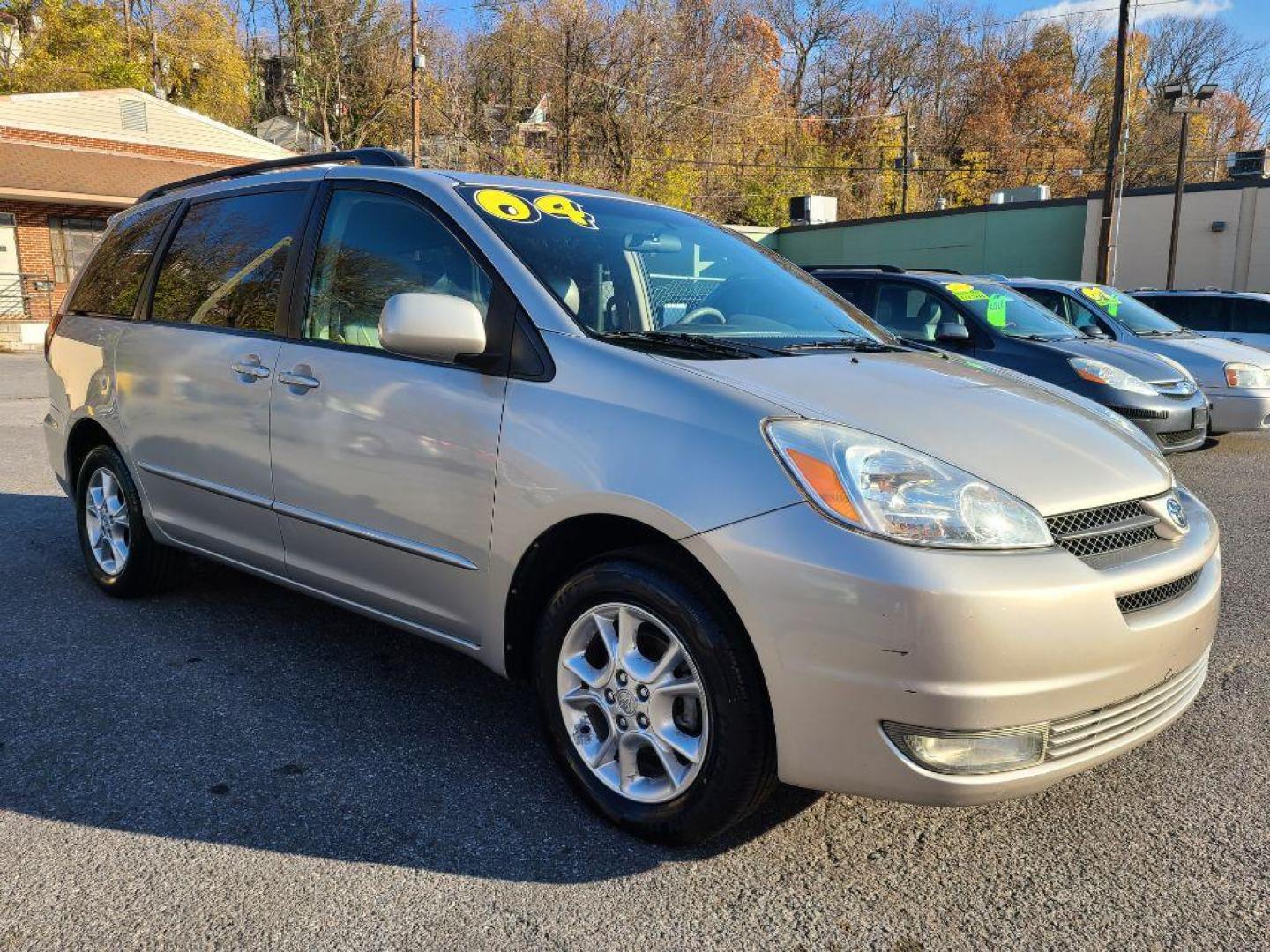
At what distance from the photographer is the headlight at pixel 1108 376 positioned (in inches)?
301

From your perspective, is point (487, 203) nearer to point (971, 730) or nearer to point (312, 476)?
point (312, 476)

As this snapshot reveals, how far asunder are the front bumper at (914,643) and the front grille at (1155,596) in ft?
0.07

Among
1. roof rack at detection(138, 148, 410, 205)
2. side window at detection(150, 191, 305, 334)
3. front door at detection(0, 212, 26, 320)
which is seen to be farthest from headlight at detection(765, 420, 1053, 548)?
front door at detection(0, 212, 26, 320)

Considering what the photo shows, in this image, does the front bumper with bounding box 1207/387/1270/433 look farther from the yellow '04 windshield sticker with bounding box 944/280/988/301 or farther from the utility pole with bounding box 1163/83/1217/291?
the utility pole with bounding box 1163/83/1217/291

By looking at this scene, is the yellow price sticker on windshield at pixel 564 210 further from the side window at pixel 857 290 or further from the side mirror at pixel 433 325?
the side window at pixel 857 290

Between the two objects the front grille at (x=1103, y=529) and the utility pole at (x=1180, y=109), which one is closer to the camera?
the front grille at (x=1103, y=529)

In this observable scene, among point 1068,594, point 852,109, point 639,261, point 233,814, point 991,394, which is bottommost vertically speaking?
point 233,814

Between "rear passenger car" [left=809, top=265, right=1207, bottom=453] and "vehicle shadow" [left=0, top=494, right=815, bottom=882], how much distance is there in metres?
5.01

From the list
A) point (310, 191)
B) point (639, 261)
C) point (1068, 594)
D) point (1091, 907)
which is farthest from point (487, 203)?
point (1091, 907)

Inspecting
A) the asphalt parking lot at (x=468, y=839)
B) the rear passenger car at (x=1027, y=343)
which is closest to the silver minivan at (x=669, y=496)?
the asphalt parking lot at (x=468, y=839)

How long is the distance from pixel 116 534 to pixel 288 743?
6.44 ft

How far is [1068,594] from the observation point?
218cm

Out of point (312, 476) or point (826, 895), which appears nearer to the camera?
point (826, 895)

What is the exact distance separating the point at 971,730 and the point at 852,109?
171 feet
